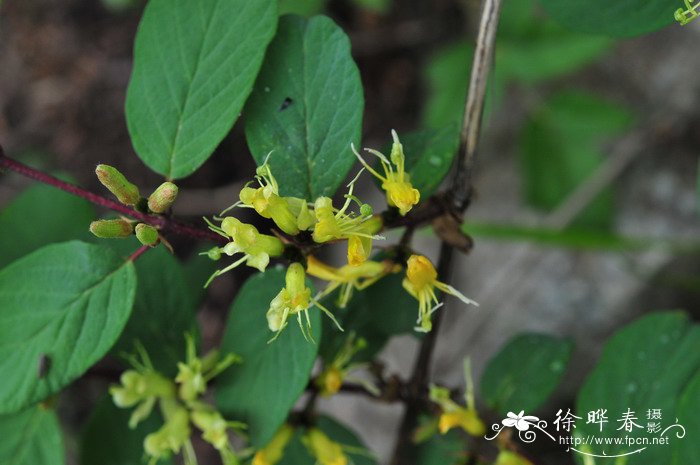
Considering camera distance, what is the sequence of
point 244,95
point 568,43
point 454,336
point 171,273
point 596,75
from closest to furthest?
point 244,95
point 171,273
point 568,43
point 454,336
point 596,75

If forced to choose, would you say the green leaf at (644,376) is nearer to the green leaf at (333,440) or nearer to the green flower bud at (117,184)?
the green leaf at (333,440)

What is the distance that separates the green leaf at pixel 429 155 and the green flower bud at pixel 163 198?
15.4 inches

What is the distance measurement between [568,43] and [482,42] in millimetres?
1240

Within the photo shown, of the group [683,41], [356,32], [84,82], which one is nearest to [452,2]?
[356,32]

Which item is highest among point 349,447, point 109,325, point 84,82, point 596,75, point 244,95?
point 244,95

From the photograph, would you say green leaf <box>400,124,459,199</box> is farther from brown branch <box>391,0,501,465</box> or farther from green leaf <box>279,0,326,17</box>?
green leaf <box>279,0,326,17</box>

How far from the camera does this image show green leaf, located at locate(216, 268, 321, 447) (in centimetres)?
120

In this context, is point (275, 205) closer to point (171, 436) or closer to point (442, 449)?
point (171, 436)

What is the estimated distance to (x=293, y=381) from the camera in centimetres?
120

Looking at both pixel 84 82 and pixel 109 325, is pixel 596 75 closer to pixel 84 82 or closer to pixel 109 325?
pixel 84 82

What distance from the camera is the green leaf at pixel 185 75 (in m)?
1.16

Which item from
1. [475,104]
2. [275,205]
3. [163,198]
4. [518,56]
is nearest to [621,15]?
[475,104]

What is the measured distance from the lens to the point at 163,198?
1.05m

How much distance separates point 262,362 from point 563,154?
Result: 5.21 ft
